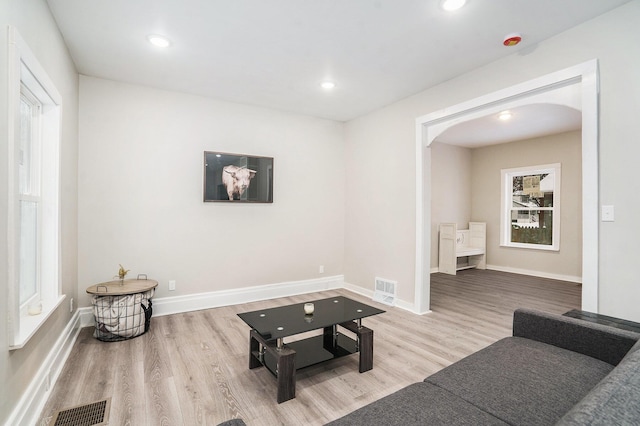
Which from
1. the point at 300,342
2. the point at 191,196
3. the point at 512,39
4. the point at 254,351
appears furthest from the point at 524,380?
the point at 191,196

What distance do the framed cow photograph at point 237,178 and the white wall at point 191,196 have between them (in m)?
0.11

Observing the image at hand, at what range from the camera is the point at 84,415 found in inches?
76.4

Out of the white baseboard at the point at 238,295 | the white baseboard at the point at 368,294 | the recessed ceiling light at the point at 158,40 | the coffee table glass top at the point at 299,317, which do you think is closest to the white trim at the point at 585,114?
the coffee table glass top at the point at 299,317

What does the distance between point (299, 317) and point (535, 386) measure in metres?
1.51

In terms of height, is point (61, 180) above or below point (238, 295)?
above

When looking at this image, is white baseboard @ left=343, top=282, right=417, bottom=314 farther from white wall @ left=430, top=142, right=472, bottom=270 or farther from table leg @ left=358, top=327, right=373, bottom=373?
white wall @ left=430, top=142, right=472, bottom=270

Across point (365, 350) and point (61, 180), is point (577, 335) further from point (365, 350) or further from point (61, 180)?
point (61, 180)

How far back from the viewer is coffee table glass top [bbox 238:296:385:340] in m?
2.18

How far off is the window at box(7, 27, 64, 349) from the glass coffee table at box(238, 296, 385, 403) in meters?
1.36

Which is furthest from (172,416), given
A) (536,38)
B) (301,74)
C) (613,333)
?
(536,38)

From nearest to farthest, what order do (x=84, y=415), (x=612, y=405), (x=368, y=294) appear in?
(x=612, y=405), (x=84, y=415), (x=368, y=294)

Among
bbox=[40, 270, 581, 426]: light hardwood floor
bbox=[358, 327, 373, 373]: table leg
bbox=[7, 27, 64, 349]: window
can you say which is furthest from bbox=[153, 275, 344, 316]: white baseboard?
bbox=[358, 327, 373, 373]: table leg

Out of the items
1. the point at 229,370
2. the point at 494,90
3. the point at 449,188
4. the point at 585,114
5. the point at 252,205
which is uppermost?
the point at 494,90

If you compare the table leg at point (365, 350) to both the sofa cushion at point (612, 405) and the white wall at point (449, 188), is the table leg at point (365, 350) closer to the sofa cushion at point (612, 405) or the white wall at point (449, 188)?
the sofa cushion at point (612, 405)
